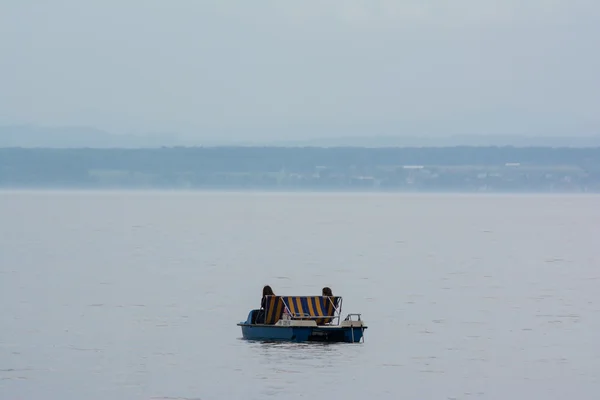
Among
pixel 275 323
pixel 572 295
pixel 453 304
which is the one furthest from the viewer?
pixel 572 295

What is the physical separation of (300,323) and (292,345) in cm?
86

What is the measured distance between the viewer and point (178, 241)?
446ft

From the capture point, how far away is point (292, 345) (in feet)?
155

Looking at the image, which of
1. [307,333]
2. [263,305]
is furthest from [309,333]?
[263,305]

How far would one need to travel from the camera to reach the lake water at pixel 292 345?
40.3 m

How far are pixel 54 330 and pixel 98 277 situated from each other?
31.0 metres

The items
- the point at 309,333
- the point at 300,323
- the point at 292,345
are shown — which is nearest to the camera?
the point at 292,345

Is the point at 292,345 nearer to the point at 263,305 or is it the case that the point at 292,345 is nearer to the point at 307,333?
the point at 307,333

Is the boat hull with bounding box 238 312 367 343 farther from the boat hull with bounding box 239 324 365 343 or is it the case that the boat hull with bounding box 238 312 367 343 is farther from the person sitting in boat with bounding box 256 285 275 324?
the person sitting in boat with bounding box 256 285 275 324

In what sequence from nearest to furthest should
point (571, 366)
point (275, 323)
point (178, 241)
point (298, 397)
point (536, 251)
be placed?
point (298, 397)
point (571, 366)
point (275, 323)
point (536, 251)
point (178, 241)

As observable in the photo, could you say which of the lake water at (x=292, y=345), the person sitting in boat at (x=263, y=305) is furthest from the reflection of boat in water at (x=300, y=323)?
the lake water at (x=292, y=345)

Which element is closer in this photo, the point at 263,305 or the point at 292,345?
the point at 292,345

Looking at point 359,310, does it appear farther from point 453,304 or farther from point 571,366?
point 571,366

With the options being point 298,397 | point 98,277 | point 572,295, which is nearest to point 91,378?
point 298,397
